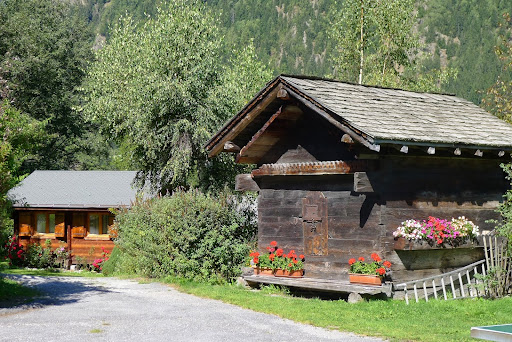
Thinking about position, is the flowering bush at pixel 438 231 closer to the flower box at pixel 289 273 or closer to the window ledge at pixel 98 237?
the flower box at pixel 289 273

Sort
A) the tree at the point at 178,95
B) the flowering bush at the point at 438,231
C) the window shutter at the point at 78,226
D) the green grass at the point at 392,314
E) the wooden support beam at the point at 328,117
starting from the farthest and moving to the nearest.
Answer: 1. the window shutter at the point at 78,226
2. the tree at the point at 178,95
3. the flowering bush at the point at 438,231
4. the wooden support beam at the point at 328,117
5. the green grass at the point at 392,314

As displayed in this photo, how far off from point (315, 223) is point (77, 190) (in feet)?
58.8

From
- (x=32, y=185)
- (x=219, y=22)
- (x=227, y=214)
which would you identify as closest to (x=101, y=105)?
(x=219, y=22)

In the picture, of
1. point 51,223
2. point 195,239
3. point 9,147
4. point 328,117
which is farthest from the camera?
point 51,223

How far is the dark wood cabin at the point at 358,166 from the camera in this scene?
14.4 m

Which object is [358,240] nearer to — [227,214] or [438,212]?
[438,212]

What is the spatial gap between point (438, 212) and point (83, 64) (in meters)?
35.6

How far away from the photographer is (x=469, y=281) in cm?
1510

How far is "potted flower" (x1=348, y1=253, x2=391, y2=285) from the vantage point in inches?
557

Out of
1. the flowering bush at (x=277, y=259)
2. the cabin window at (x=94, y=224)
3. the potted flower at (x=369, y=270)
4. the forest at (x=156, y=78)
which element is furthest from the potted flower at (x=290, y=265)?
the cabin window at (x=94, y=224)

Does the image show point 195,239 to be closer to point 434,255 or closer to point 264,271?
point 264,271

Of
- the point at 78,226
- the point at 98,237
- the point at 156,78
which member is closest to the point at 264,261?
the point at 156,78

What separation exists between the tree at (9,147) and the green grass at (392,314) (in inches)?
192

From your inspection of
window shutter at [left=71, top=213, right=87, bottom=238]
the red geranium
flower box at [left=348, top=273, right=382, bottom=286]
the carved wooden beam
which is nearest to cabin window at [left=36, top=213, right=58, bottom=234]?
window shutter at [left=71, top=213, right=87, bottom=238]
